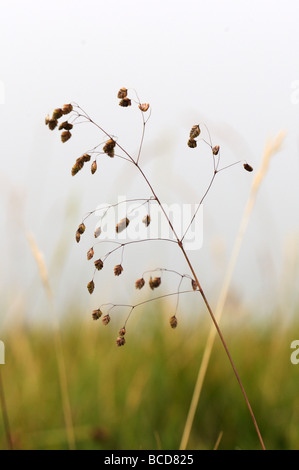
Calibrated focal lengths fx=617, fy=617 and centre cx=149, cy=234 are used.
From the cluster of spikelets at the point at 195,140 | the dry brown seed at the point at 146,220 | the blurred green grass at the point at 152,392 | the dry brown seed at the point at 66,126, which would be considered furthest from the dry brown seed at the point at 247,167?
the blurred green grass at the point at 152,392

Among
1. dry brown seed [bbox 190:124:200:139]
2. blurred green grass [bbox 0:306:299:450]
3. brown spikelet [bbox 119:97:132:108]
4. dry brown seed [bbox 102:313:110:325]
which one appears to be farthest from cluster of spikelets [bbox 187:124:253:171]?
blurred green grass [bbox 0:306:299:450]

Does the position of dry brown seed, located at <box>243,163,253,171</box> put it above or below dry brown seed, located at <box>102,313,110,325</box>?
above

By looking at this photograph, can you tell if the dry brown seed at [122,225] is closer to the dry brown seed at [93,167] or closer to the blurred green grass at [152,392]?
the dry brown seed at [93,167]

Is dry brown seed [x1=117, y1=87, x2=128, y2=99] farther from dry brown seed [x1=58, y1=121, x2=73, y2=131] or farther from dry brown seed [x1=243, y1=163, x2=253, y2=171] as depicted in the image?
dry brown seed [x1=243, y1=163, x2=253, y2=171]

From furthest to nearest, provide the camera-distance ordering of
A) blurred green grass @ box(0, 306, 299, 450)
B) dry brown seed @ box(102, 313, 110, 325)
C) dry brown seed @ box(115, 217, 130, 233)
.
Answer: blurred green grass @ box(0, 306, 299, 450) → dry brown seed @ box(102, 313, 110, 325) → dry brown seed @ box(115, 217, 130, 233)
